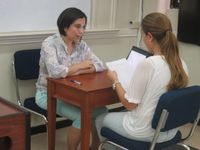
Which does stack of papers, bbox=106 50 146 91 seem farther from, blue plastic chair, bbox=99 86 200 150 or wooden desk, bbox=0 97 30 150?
wooden desk, bbox=0 97 30 150

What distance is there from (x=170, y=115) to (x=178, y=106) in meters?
0.07


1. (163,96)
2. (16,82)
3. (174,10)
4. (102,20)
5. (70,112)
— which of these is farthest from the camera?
(174,10)

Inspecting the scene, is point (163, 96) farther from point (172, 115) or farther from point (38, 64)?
point (38, 64)

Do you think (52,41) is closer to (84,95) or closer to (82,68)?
(82,68)

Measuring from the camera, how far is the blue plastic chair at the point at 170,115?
2.00 meters

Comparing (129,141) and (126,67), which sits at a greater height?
(126,67)

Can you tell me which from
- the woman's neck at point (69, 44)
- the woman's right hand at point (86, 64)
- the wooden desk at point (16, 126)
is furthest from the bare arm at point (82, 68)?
the wooden desk at point (16, 126)

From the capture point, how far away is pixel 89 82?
2.45 m

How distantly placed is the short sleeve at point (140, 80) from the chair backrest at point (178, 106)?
0.14 m

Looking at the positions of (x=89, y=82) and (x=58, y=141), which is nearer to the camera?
(x=89, y=82)

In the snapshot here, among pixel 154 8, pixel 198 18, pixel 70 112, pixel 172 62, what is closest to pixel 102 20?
pixel 154 8

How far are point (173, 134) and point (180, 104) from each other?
12.2 inches

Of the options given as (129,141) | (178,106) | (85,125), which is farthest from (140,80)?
(85,125)

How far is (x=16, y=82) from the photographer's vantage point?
3.03 m
